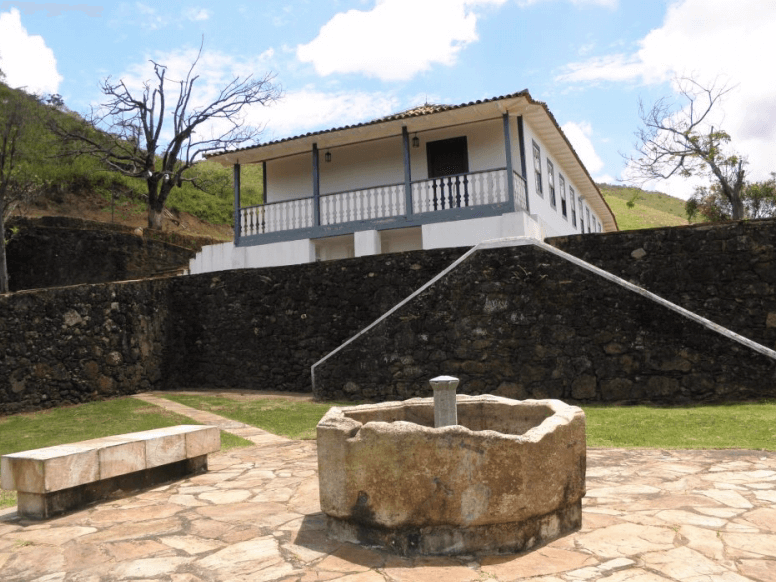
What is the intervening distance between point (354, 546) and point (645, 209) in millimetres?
51310

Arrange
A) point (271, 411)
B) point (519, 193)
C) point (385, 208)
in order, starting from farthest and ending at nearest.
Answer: point (385, 208) → point (519, 193) → point (271, 411)

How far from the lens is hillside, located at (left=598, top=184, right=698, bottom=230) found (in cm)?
4047

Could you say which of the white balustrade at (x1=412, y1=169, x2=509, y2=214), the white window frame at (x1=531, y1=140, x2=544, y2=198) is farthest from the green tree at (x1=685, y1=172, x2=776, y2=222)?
the white balustrade at (x1=412, y1=169, x2=509, y2=214)

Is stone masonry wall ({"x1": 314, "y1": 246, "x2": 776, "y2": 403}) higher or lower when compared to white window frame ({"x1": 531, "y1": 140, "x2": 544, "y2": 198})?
lower

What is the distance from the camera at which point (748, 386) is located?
8.02 metres

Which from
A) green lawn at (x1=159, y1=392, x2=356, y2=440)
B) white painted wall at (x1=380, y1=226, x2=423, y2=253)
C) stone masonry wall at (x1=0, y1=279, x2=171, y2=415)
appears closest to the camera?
green lawn at (x1=159, y1=392, x2=356, y2=440)

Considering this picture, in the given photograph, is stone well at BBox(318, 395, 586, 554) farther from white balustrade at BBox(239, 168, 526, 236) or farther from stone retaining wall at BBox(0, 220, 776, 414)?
white balustrade at BBox(239, 168, 526, 236)

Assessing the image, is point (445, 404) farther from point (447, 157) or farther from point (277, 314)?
point (447, 157)

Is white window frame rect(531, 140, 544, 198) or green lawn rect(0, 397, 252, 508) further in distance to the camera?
white window frame rect(531, 140, 544, 198)

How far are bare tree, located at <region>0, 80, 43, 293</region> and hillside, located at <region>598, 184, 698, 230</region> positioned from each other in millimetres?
26644

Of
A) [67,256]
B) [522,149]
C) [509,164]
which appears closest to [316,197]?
[509,164]

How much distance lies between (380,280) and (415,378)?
203 centimetres

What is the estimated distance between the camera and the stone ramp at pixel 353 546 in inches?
122

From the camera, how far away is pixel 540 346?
9195mm
